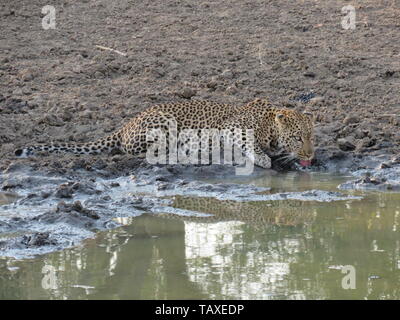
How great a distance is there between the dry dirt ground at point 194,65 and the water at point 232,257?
2374 mm

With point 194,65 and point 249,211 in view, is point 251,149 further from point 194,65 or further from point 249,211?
point 194,65

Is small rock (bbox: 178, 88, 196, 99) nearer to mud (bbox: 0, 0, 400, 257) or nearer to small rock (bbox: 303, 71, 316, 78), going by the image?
mud (bbox: 0, 0, 400, 257)

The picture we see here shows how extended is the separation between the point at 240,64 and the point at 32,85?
3.09 metres

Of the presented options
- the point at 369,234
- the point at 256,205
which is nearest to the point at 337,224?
the point at 369,234

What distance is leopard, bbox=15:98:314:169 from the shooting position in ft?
35.9

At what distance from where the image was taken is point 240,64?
14.0 m

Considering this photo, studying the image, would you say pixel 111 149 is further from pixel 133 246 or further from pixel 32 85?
pixel 133 246

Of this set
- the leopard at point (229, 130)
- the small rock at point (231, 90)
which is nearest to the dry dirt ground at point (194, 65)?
the small rock at point (231, 90)

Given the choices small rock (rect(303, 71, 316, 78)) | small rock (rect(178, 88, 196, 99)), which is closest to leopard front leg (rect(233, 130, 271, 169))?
small rock (rect(178, 88, 196, 99))

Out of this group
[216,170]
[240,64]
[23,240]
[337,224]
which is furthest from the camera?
[240,64]

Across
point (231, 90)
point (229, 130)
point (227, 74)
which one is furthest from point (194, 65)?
point (229, 130)

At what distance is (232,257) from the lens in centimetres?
741

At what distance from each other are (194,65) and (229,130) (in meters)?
2.94

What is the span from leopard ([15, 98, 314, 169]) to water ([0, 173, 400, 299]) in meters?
1.73
